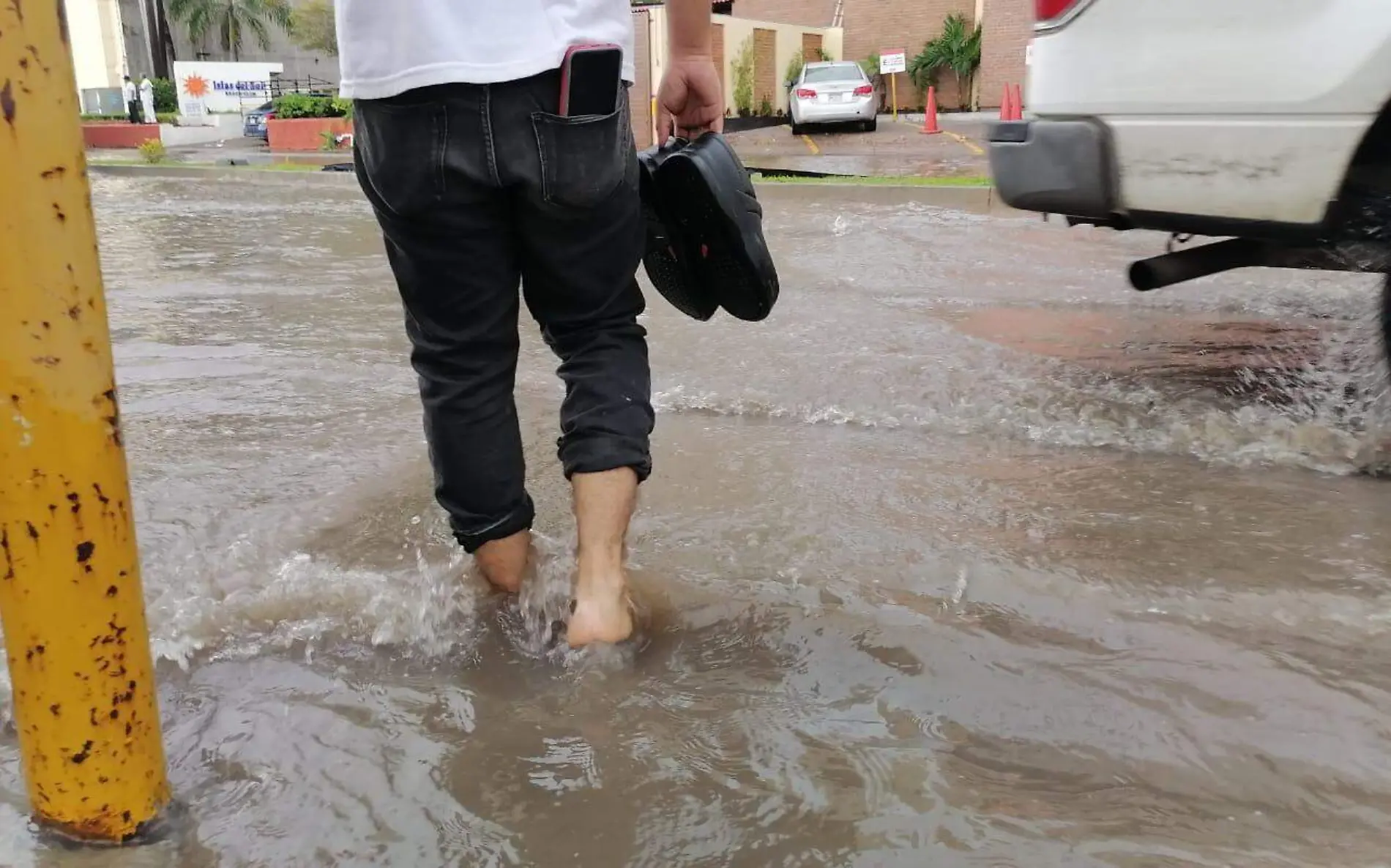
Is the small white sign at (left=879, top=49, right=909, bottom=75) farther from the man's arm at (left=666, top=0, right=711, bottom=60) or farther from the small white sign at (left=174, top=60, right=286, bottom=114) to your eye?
the man's arm at (left=666, top=0, right=711, bottom=60)

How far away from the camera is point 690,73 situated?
204 centimetres

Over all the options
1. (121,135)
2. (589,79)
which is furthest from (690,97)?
(121,135)

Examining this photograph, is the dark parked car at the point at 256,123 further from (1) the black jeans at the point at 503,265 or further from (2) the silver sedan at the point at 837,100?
(1) the black jeans at the point at 503,265

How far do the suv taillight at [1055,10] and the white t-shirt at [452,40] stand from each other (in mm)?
1630

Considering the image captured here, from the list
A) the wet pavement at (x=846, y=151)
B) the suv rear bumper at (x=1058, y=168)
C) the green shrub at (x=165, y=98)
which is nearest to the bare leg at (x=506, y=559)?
the suv rear bumper at (x=1058, y=168)

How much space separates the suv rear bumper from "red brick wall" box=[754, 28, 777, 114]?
24.8m

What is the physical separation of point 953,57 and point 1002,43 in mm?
1362

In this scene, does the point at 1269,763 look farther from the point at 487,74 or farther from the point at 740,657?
the point at 487,74

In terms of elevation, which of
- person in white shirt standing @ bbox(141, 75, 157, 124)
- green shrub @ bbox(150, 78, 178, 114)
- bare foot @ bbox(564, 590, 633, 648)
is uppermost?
green shrub @ bbox(150, 78, 178, 114)

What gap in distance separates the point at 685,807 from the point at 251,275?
5021 millimetres

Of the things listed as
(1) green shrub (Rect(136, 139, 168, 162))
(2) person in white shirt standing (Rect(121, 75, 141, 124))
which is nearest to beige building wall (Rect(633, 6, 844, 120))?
(1) green shrub (Rect(136, 139, 168, 162))

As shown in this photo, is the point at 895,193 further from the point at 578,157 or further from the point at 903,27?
the point at 903,27

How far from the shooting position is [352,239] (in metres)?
7.25

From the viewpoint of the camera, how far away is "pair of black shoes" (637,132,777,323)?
6.33 feet
